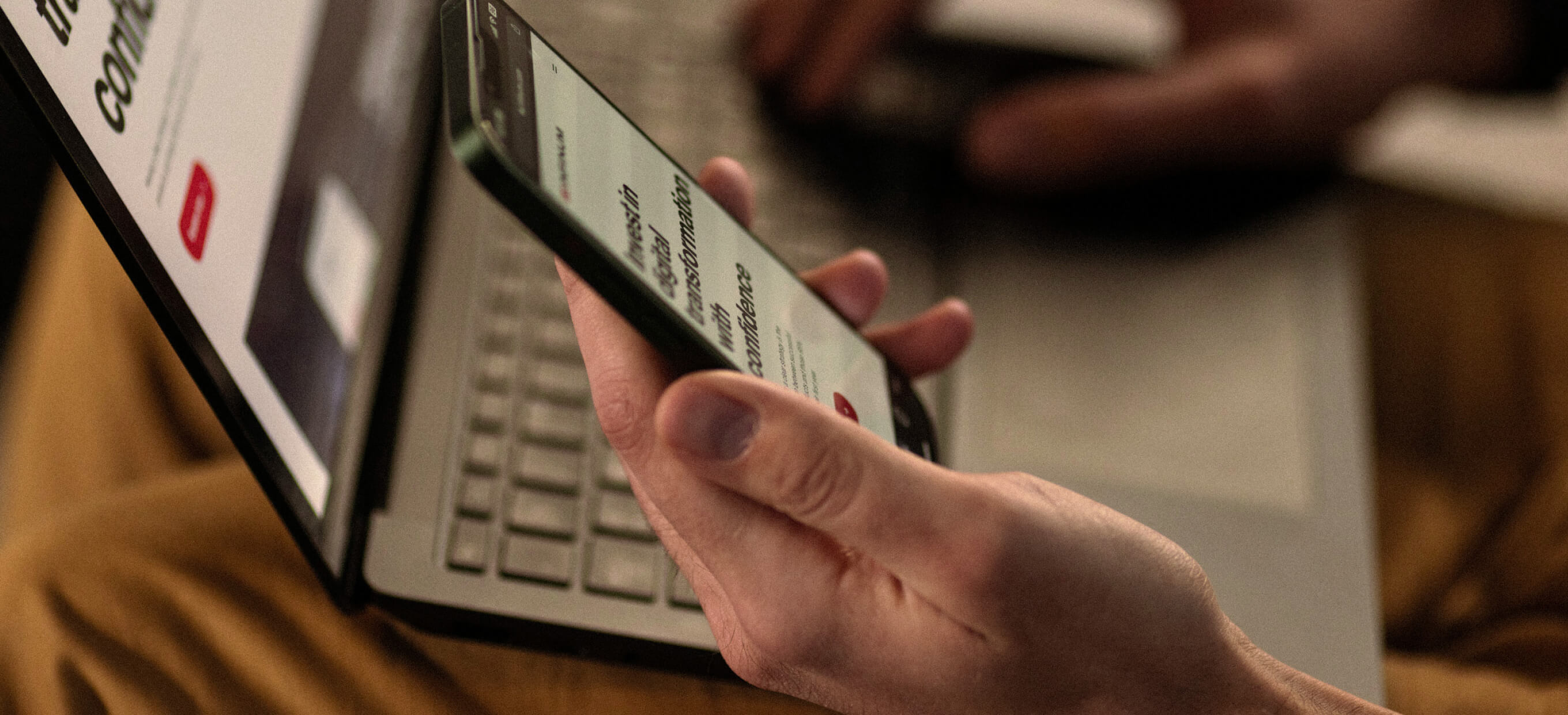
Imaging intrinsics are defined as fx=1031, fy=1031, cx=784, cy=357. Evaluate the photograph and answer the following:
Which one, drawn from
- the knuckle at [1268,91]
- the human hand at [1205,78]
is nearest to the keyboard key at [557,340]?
the human hand at [1205,78]

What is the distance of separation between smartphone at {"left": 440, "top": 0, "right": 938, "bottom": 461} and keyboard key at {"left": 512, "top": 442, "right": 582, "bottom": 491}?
117mm

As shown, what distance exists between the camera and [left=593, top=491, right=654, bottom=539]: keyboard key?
0.39m

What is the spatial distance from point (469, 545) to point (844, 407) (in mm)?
149

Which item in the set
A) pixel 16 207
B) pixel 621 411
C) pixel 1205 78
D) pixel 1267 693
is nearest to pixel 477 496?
pixel 621 411

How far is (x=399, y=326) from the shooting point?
1.52 ft

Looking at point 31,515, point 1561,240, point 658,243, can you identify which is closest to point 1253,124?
point 1561,240

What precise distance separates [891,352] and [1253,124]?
0.97 ft

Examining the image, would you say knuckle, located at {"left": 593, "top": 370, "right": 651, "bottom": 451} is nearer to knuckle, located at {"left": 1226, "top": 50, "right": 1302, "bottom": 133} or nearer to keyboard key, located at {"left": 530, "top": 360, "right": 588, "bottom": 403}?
keyboard key, located at {"left": 530, "top": 360, "right": 588, "bottom": 403}

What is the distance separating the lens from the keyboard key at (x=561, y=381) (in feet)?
1.42

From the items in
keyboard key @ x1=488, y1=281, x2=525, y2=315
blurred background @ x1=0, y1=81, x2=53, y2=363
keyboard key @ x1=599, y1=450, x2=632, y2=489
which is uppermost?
keyboard key @ x1=488, y1=281, x2=525, y2=315

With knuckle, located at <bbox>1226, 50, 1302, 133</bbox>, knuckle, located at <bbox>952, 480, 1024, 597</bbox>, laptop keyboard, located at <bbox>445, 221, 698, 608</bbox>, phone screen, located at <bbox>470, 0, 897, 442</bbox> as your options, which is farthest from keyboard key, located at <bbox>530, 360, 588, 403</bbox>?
knuckle, located at <bbox>1226, 50, 1302, 133</bbox>

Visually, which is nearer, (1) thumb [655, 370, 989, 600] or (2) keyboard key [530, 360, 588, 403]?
(1) thumb [655, 370, 989, 600]

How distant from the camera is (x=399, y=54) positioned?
532 millimetres

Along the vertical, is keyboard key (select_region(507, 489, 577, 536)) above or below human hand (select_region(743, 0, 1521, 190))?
below
